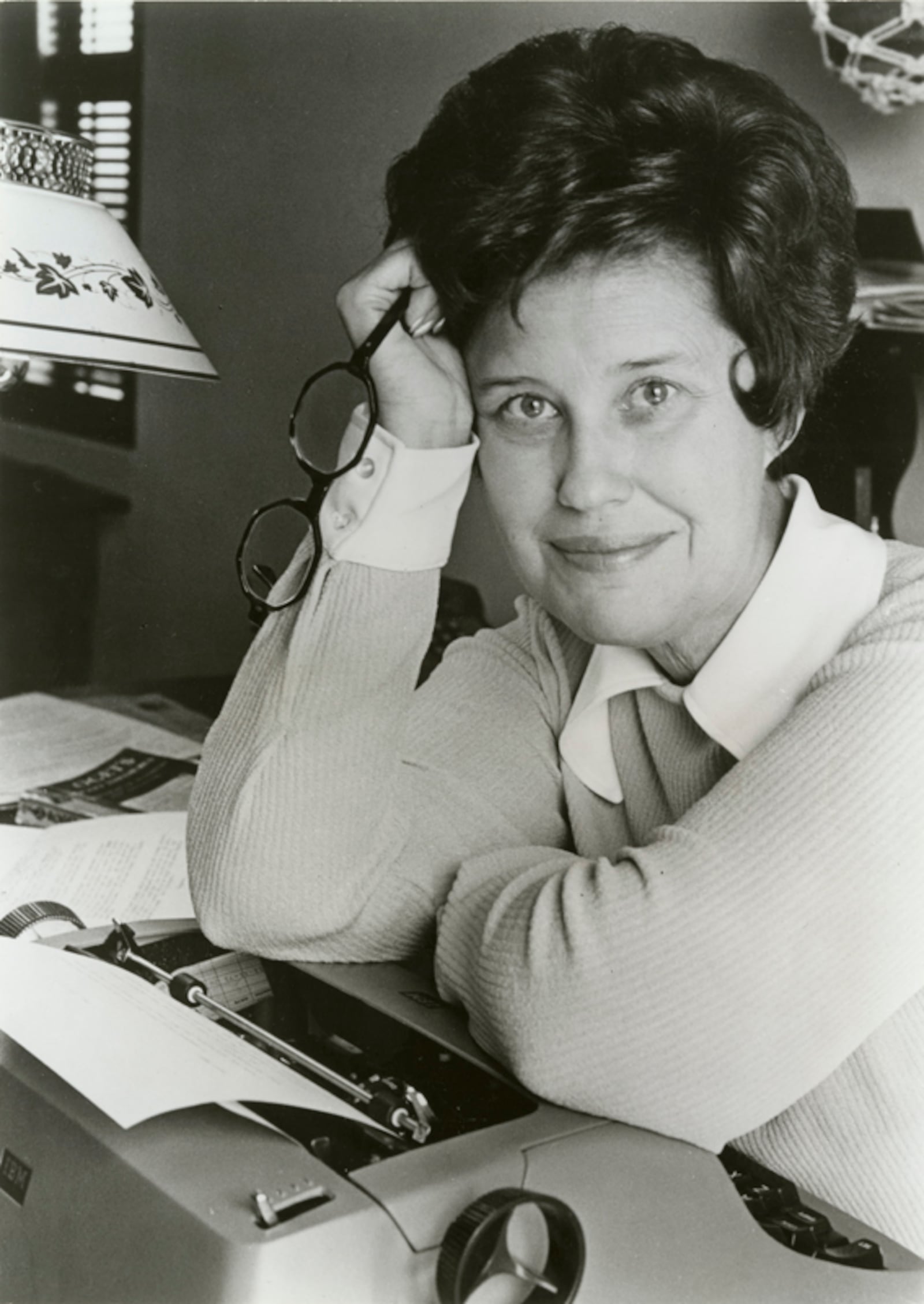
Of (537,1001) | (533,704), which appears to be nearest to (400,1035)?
(537,1001)

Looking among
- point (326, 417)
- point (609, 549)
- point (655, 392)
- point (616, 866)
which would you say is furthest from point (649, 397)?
point (326, 417)

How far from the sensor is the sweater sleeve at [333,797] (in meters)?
0.96

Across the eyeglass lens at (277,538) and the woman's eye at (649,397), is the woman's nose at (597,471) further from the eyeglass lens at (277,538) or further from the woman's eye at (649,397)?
the eyeglass lens at (277,538)

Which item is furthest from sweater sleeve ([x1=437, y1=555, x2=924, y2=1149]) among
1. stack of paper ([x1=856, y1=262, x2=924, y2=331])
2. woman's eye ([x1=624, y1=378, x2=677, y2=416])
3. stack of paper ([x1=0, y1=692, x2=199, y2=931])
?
stack of paper ([x1=856, y1=262, x2=924, y2=331])

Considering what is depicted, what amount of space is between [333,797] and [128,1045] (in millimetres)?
280

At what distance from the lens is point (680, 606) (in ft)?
3.17

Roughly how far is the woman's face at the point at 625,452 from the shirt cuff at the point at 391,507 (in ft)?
0.14

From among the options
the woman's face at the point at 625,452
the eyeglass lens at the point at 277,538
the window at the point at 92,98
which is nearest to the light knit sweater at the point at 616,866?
the woman's face at the point at 625,452

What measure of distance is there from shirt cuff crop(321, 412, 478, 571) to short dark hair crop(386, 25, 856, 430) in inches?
4.3

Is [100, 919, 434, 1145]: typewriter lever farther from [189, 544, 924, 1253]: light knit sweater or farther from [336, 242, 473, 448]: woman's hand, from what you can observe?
[336, 242, 473, 448]: woman's hand

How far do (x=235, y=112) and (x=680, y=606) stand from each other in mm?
1280

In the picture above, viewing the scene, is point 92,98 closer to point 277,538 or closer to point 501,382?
point 277,538

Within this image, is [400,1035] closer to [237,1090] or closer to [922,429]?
[237,1090]

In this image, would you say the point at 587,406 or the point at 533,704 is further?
the point at 533,704
